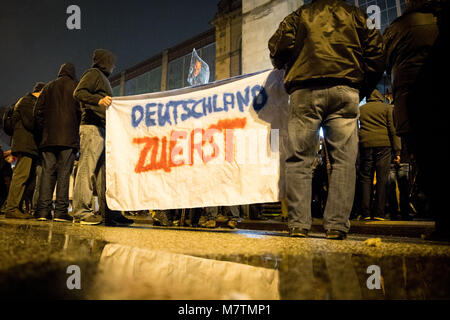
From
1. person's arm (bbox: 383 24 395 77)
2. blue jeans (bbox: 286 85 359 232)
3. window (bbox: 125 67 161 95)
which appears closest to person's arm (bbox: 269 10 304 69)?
blue jeans (bbox: 286 85 359 232)

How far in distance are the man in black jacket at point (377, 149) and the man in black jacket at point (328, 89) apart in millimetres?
2128

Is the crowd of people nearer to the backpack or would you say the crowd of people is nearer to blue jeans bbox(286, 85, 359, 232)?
blue jeans bbox(286, 85, 359, 232)

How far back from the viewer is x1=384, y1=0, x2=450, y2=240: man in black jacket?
1.91 meters

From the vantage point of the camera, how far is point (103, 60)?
358 cm

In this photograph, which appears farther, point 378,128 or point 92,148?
point 378,128

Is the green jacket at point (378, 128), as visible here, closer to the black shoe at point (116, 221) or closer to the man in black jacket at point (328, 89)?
the man in black jacket at point (328, 89)

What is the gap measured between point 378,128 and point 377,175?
65 cm

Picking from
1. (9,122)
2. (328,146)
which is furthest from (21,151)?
(328,146)

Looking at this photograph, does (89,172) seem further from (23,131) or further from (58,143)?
(23,131)

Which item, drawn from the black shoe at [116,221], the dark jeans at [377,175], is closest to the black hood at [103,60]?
the black shoe at [116,221]

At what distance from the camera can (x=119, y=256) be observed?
113 centimetres

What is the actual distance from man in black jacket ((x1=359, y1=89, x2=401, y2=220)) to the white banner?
6.79 ft
